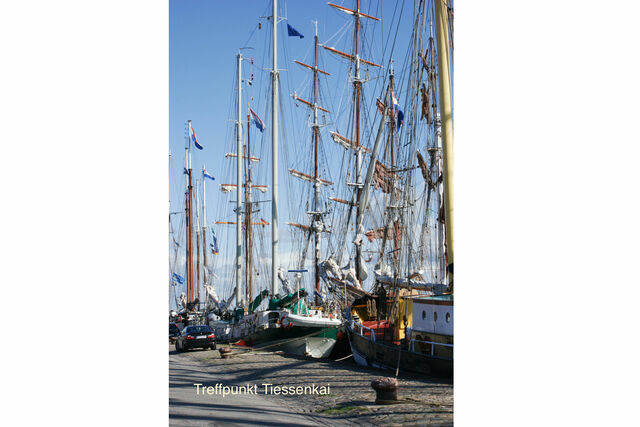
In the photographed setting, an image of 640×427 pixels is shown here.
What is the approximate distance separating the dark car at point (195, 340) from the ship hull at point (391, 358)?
7056 millimetres

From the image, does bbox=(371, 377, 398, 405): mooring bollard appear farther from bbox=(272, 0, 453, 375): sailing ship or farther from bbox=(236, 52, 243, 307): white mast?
Answer: bbox=(236, 52, 243, 307): white mast

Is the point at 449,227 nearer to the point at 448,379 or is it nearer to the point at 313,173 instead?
the point at 448,379

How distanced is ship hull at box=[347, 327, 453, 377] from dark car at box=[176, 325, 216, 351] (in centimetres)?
706

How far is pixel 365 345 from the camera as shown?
20.9 metres

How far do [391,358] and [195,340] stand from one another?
40.6ft

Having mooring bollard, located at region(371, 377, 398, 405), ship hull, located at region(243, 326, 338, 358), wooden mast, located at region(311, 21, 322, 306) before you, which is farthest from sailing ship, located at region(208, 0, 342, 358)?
mooring bollard, located at region(371, 377, 398, 405)

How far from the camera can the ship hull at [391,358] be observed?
14.4m

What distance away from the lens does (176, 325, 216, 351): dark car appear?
2740 centimetres

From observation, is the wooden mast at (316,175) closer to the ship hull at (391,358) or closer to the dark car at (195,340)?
the dark car at (195,340)

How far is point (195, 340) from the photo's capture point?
27484 millimetres

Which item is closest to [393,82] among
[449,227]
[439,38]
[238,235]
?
[439,38]

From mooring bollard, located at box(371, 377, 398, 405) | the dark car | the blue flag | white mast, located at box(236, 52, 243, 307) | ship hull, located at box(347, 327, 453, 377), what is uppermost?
the blue flag

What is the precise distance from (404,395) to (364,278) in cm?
1977

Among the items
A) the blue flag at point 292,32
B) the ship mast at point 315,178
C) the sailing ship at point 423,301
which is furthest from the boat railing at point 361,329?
the ship mast at point 315,178
